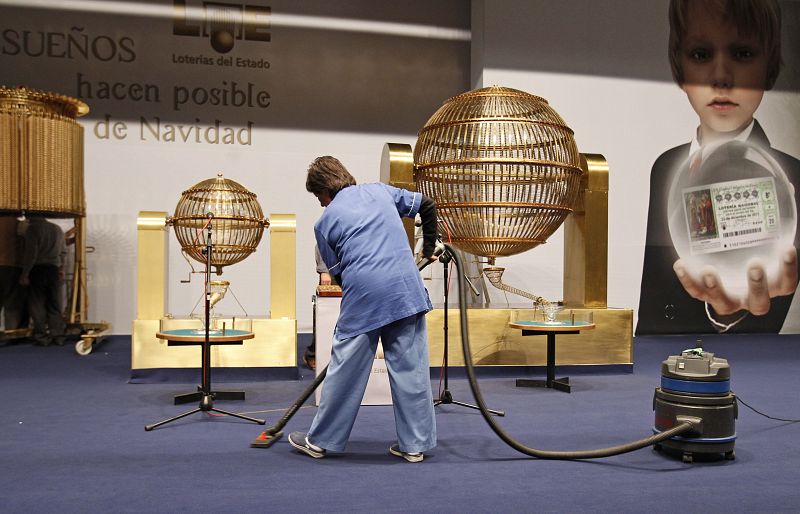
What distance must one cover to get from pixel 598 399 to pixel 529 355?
3.98ft

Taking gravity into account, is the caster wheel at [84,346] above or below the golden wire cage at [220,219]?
below

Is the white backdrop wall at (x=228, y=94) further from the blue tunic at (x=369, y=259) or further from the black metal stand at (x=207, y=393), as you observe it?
the blue tunic at (x=369, y=259)

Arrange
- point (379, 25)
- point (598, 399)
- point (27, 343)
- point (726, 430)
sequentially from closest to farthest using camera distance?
point (726, 430), point (598, 399), point (27, 343), point (379, 25)

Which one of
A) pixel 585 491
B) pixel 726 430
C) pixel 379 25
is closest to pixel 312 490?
pixel 585 491

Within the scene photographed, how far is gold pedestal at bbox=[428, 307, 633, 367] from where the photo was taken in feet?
21.5

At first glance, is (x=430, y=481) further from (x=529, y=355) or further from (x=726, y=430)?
(x=529, y=355)

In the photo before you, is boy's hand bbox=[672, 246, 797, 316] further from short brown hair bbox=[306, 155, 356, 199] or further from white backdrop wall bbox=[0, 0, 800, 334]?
short brown hair bbox=[306, 155, 356, 199]

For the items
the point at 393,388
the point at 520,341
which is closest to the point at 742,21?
the point at 520,341

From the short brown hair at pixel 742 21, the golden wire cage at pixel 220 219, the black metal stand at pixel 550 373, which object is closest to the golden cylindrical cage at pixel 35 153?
the golden wire cage at pixel 220 219

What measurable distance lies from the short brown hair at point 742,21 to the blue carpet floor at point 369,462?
20.8 feet

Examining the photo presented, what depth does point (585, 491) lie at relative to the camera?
10.5 ft

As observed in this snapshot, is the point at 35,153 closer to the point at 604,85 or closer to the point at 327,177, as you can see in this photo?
the point at 327,177

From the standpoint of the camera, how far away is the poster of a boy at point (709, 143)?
1048cm

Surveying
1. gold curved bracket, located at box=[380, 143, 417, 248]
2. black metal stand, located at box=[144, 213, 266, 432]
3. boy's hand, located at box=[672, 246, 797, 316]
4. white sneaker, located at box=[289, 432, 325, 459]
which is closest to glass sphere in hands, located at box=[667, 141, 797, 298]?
boy's hand, located at box=[672, 246, 797, 316]
